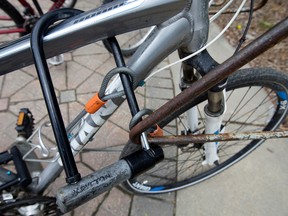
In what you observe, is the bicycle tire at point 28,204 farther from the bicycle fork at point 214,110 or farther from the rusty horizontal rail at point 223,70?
the bicycle fork at point 214,110

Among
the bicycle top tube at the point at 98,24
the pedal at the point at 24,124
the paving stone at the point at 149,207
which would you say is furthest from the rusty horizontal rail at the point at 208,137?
the paving stone at the point at 149,207

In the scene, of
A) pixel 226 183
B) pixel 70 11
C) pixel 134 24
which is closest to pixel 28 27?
pixel 70 11

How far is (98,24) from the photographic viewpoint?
0.72m

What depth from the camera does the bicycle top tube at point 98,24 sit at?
27.2 inches

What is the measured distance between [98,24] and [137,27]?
0.36 feet

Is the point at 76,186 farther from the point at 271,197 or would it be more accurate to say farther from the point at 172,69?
the point at 172,69

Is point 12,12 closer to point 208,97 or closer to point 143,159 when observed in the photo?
point 208,97

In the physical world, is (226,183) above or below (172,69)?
below

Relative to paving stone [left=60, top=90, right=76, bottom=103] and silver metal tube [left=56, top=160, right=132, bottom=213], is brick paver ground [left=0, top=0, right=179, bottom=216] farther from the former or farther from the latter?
silver metal tube [left=56, top=160, right=132, bottom=213]

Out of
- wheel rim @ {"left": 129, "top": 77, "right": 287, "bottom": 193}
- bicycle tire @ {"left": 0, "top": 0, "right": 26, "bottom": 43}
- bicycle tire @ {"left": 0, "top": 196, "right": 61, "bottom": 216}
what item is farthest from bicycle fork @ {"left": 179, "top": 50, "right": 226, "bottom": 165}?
bicycle tire @ {"left": 0, "top": 0, "right": 26, "bottom": 43}

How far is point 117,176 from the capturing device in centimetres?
67

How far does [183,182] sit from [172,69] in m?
1.13

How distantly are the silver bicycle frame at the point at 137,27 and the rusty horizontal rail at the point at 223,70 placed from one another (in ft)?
0.64

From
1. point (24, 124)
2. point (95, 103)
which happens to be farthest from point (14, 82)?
point (95, 103)
